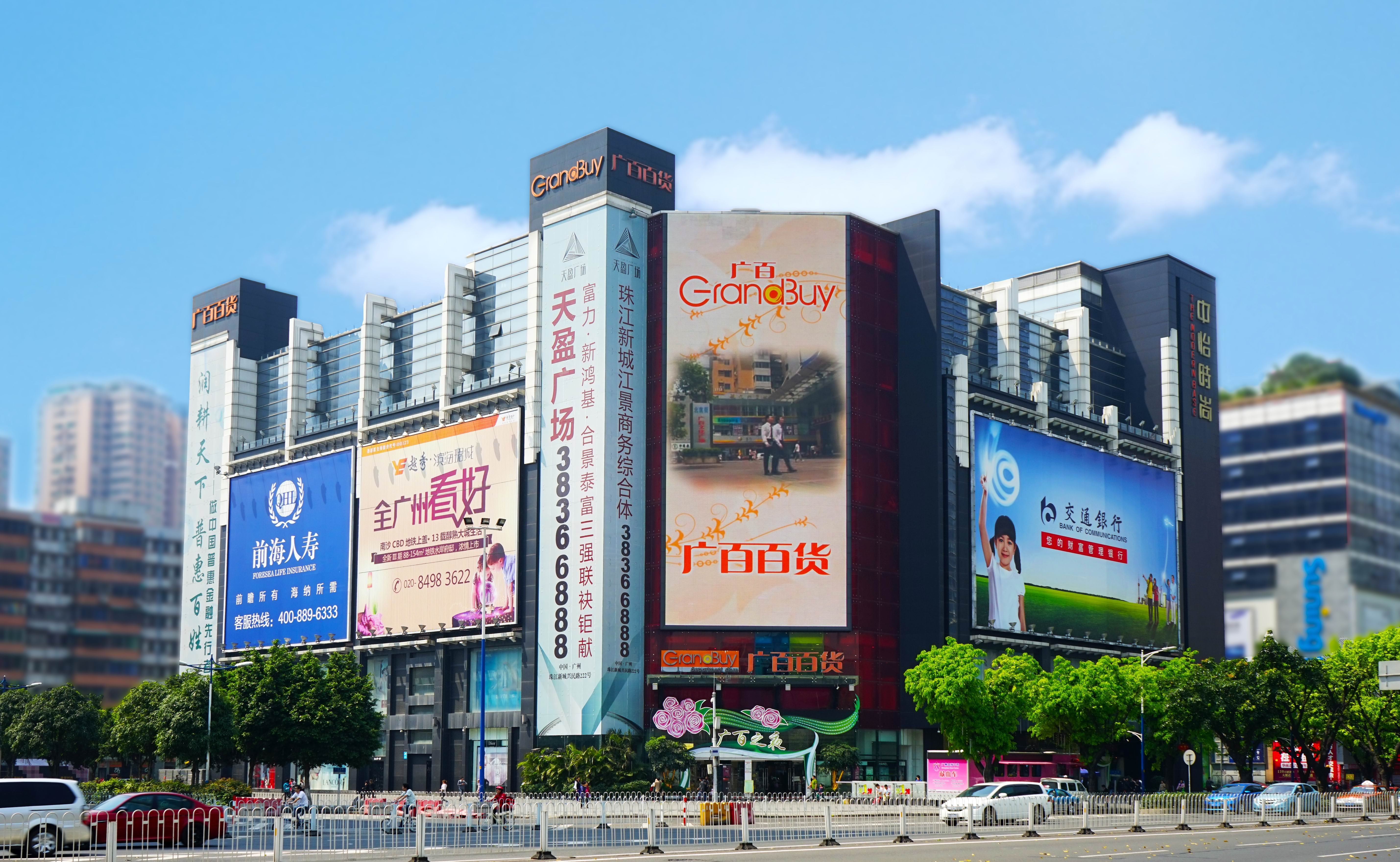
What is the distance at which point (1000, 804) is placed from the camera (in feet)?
180

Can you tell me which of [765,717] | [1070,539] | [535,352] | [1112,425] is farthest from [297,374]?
[1112,425]

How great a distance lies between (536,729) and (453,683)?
1141 centimetres

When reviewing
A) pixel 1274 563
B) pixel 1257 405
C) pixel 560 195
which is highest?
pixel 560 195

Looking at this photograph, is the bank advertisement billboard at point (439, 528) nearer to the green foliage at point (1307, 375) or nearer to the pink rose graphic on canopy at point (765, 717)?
the pink rose graphic on canopy at point (765, 717)

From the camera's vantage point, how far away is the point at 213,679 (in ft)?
270

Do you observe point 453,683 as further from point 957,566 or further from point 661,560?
point 957,566

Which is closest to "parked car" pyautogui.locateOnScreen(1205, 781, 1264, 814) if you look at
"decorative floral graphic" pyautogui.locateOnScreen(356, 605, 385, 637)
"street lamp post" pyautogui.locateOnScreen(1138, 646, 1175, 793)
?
"street lamp post" pyautogui.locateOnScreen(1138, 646, 1175, 793)

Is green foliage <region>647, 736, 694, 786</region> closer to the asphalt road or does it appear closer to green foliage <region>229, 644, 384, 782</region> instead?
green foliage <region>229, 644, 384, 782</region>

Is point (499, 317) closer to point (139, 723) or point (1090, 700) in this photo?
point (139, 723)

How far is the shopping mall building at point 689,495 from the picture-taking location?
291 ft

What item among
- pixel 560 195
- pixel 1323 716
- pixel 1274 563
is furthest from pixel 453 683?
pixel 1274 563

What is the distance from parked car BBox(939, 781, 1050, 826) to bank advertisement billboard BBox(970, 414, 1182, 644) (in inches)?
1581

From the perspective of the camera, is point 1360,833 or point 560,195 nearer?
point 1360,833

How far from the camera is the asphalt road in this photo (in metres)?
33.9
